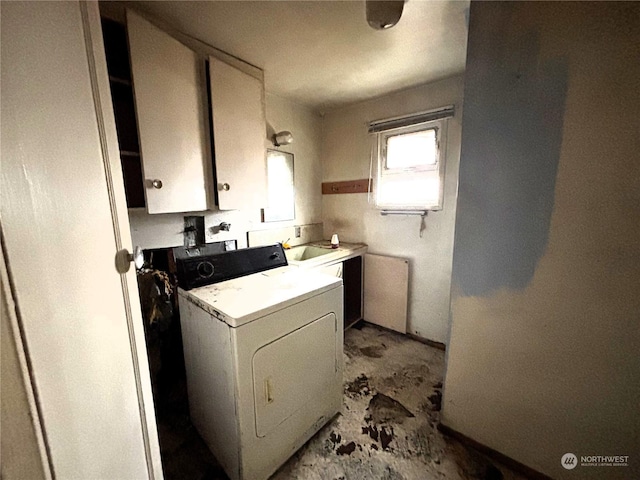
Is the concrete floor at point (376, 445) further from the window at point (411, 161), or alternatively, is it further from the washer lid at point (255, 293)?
the window at point (411, 161)

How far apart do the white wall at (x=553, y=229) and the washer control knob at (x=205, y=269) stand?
1.36 m

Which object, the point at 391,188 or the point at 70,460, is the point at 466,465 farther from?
the point at 391,188

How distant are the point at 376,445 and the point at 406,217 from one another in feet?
5.82

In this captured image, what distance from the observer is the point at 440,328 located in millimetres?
2387

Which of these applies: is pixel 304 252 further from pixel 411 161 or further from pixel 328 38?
pixel 328 38

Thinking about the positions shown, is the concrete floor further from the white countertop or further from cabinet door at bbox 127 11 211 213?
cabinet door at bbox 127 11 211 213

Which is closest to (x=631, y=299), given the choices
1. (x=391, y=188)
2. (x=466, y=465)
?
(x=466, y=465)

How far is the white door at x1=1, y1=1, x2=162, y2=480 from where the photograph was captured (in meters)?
0.48

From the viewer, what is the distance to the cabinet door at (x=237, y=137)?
1516 millimetres

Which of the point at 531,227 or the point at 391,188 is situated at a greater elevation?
the point at 391,188

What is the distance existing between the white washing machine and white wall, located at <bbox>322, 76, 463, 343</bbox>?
1.22 meters

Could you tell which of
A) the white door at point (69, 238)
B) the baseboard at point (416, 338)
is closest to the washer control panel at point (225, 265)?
the white door at point (69, 238)

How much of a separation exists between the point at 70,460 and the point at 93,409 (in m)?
0.09

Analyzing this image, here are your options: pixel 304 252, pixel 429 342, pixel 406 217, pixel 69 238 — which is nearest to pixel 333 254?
pixel 304 252
